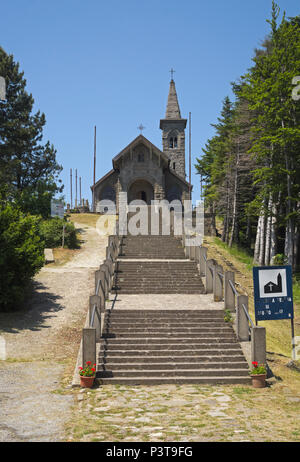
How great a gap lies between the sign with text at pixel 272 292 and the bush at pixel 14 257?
8521 mm

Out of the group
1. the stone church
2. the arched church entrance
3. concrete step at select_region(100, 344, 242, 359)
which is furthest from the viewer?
the arched church entrance

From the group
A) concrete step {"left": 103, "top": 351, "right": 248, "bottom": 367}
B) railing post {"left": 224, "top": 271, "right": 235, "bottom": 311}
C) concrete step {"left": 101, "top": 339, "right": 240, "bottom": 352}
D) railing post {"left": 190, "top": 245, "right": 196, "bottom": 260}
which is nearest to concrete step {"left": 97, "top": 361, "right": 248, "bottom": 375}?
concrete step {"left": 103, "top": 351, "right": 248, "bottom": 367}

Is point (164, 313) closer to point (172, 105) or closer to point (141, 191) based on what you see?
point (141, 191)

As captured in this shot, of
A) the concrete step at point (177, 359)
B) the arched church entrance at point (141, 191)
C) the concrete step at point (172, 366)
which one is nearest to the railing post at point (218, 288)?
the concrete step at point (177, 359)

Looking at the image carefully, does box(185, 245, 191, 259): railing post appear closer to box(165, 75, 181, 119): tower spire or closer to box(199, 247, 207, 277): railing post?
box(199, 247, 207, 277): railing post

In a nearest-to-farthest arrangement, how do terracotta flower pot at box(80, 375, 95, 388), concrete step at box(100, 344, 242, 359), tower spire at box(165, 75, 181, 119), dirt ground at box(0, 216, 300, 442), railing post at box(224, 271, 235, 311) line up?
dirt ground at box(0, 216, 300, 442), terracotta flower pot at box(80, 375, 95, 388), concrete step at box(100, 344, 242, 359), railing post at box(224, 271, 235, 311), tower spire at box(165, 75, 181, 119)

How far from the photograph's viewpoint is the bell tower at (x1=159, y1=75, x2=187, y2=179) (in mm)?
53472

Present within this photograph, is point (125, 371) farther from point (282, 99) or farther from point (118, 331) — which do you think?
point (282, 99)

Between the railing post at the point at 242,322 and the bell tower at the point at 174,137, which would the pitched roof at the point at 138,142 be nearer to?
the bell tower at the point at 174,137

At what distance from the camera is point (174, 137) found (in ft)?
180

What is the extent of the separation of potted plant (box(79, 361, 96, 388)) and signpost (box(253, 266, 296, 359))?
15.5 feet

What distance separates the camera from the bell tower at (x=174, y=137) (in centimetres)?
5347

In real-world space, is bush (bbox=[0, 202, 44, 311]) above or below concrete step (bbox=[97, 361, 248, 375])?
above
